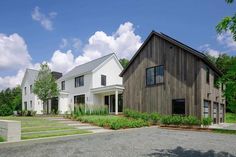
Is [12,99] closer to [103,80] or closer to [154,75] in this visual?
[103,80]

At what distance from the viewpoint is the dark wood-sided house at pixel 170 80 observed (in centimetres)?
2005

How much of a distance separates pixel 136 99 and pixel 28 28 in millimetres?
12708

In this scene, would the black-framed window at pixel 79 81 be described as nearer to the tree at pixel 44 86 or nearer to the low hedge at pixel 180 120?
the tree at pixel 44 86

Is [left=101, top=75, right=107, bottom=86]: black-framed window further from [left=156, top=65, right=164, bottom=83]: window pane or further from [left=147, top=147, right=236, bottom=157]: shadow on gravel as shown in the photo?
[left=147, top=147, right=236, bottom=157]: shadow on gravel

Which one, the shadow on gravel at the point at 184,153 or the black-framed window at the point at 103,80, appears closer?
the shadow on gravel at the point at 184,153

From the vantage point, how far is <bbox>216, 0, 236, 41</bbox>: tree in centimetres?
639

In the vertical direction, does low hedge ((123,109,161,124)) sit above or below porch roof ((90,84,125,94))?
below

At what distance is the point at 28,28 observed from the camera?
1925cm

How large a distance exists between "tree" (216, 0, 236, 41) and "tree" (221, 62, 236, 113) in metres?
0.94

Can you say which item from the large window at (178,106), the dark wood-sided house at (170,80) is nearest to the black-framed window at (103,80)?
the dark wood-sided house at (170,80)

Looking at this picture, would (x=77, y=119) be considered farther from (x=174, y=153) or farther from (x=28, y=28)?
(x=174, y=153)

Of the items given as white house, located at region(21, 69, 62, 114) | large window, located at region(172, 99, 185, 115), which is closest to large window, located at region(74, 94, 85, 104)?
white house, located at region(21, 69, 62, 114)

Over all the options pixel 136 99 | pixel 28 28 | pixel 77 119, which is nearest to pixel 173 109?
pixel 136 99

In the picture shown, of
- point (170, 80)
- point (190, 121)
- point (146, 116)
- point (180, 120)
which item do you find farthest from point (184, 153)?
point (170, 80)
